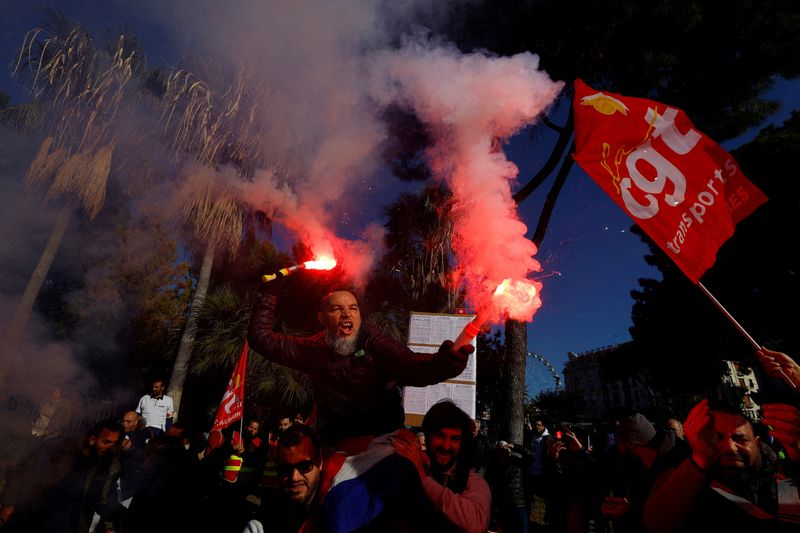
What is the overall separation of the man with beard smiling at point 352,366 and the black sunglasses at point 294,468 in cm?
25

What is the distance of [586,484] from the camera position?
4.29 metres

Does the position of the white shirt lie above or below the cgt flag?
below

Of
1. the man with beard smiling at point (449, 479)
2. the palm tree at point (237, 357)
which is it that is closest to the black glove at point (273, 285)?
the man with beard smiling at point (449, 479)

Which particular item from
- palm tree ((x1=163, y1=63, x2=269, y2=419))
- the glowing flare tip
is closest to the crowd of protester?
the glowing flare tip

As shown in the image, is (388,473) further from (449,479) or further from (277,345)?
(277,345)

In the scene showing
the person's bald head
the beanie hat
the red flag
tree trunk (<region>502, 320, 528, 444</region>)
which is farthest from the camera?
tree trunk (<region>502, 320, 528, 444</region>)

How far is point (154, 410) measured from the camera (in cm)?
710

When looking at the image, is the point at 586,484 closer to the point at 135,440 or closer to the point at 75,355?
the point at 135,440

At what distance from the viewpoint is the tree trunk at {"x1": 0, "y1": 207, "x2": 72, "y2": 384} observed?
5949 millimetres

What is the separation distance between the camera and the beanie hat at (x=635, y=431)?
3.98m

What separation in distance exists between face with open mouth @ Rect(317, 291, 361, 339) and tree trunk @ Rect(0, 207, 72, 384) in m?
5.45

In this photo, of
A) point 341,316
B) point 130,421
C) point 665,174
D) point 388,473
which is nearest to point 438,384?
point 341,316

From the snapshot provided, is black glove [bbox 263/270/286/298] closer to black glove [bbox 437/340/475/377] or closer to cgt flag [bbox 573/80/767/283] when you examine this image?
black glove [bbox 437/340/475/377]

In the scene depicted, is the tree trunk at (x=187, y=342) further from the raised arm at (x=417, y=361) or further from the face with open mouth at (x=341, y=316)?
the raised arm at (x=417, y=361)
